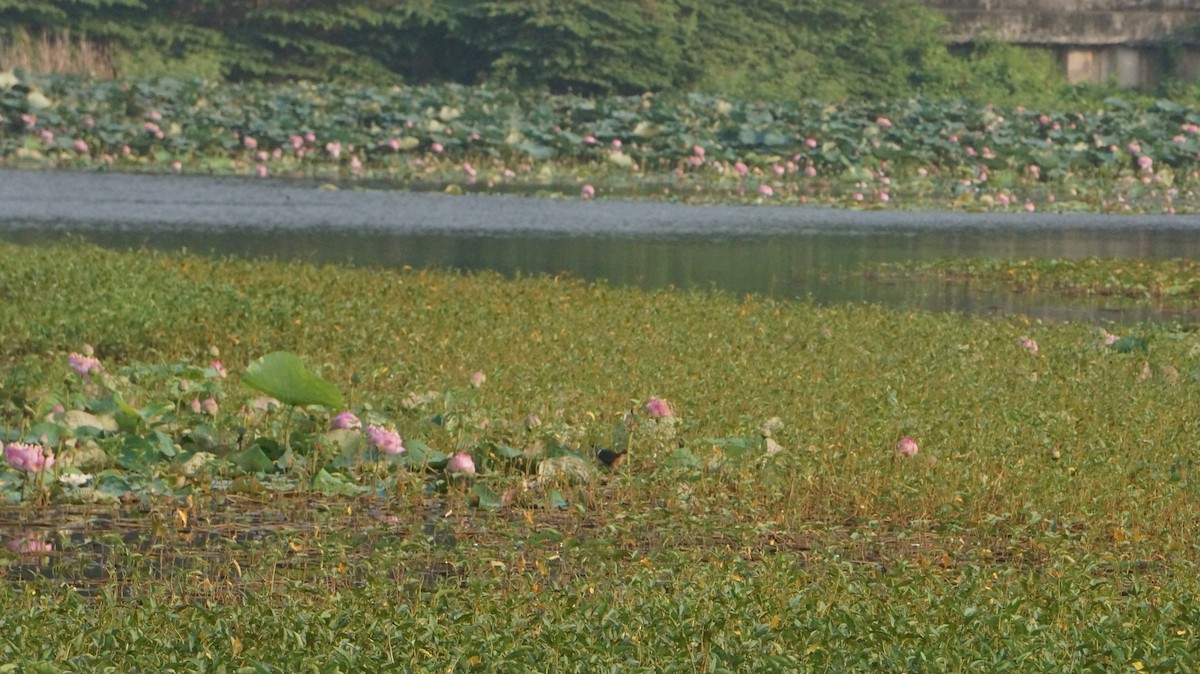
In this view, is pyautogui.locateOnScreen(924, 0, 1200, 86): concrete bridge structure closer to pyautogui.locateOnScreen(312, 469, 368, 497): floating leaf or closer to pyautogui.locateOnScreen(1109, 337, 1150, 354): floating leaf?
pyautogui.locateOnScreen(1109, 337, 1150, 354): floating leaf

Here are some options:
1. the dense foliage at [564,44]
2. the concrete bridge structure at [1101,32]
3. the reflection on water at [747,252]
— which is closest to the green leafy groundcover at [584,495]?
the reflection on water at [747,252]

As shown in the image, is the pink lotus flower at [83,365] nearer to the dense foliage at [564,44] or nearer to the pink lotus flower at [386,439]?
the pink lotus flower at [386,439]

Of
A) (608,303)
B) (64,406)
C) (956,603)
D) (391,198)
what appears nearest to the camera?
(956,603)

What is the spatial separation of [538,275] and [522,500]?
798 cm

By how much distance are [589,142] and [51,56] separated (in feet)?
36.6

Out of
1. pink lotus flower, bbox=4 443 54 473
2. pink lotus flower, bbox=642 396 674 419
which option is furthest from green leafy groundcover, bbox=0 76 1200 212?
pink lotus flower, bbox=4 443 54 473

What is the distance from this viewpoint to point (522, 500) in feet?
23.1

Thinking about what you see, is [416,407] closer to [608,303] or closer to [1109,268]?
[608,303]

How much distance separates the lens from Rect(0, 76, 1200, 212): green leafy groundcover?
87.6 ft

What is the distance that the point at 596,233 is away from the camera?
62.9 ft

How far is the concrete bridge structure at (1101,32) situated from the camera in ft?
125

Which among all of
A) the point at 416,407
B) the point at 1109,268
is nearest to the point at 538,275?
the point at 1109,268

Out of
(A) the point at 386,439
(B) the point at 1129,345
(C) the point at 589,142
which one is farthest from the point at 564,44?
(A) the point at 386,439

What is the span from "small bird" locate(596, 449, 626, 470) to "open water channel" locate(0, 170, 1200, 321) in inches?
260
